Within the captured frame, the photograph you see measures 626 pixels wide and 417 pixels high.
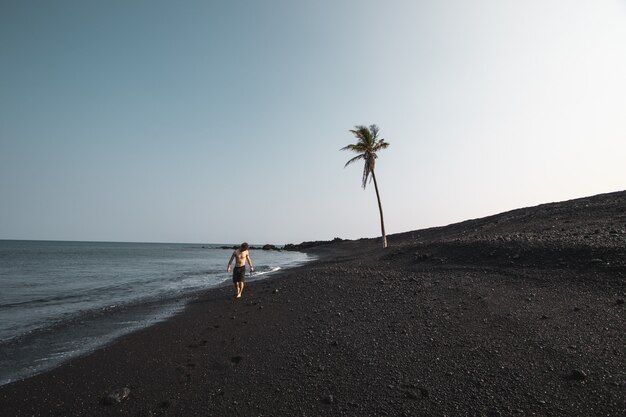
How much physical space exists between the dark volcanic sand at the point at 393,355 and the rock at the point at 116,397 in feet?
0.28

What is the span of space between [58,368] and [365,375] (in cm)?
700

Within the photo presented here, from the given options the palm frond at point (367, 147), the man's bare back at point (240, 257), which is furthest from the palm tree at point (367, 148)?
the man's bare back at point (240, 257)

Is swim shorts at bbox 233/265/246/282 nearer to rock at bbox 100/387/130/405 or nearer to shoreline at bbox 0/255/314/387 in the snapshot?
shoreline at bbox 0/255/314/387

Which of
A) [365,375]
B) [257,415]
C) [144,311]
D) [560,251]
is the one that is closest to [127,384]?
[257,415]

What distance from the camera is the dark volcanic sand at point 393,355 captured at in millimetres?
4781

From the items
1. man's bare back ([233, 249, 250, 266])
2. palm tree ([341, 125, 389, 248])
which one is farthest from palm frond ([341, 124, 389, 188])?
man's bare back ([233, 249, 250, 266])

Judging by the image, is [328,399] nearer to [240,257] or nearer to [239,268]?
[239,268]

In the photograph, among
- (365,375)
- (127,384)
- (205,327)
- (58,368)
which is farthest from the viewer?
(205,327)

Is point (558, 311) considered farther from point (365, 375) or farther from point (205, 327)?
point (205, 327)

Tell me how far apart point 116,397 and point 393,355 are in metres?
5.18

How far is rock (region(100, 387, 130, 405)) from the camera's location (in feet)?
17.3

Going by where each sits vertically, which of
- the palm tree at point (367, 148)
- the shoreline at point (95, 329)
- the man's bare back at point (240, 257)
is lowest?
the shoreline at point (95, 329)

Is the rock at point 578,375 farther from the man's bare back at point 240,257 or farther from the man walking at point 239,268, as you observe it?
the man's bare back at point 240,257

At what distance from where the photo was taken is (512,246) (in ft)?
45.1
